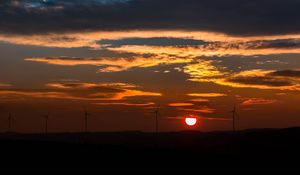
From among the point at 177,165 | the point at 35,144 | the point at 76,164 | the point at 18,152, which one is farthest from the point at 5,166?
the point at 35,144

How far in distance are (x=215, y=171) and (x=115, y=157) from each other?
25.0 m

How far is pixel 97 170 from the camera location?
88625mm

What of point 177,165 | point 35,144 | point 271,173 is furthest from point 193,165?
point 35,144

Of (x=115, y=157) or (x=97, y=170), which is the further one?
(x=115, y=157)

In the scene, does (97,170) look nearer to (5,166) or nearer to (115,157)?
(5,166)

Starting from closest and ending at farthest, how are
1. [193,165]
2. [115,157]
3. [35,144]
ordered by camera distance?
[193,165], [115,157], [35,144]

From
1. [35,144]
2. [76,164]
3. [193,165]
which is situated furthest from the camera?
[35,144]

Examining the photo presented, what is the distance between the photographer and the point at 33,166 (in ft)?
302

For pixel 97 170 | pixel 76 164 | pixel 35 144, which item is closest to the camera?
pixel 97 170

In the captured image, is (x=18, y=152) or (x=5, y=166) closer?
(x=5, y=166)

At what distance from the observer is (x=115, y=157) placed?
364 ft

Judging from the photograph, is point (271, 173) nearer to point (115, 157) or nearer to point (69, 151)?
point (115, 157)

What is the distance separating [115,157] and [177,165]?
1572cm

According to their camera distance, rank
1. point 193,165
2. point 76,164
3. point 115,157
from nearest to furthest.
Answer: point 76,164
point 193,165
point 115,157
